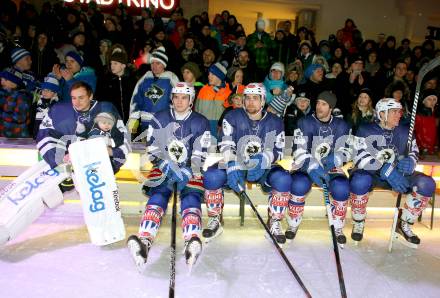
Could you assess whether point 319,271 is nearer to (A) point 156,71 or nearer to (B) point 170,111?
(B) point 170,111

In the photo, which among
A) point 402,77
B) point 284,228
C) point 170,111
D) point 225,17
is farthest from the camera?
point 225,17

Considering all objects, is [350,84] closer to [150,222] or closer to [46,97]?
[150,222]

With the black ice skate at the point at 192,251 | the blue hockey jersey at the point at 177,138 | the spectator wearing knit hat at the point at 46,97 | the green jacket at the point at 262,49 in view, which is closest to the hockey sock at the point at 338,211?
the blue hockey jersey at the point at 177,138

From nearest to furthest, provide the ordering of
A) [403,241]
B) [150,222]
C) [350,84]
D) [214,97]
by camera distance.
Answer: [150,222], [403,241], [214,97], [350,84]

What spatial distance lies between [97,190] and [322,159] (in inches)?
83.4

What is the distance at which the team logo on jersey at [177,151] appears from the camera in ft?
12.3

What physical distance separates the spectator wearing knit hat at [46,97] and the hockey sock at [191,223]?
2311 millimetres

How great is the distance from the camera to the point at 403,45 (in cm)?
827

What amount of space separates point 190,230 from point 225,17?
5965 mm

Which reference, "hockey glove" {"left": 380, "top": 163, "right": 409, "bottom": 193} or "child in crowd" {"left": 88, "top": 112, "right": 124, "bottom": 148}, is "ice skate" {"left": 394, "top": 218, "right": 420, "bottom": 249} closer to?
"hockey glove" {"left": 380, "top": 163, "right": 409, "bottom": 193}

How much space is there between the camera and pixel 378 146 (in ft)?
13.0

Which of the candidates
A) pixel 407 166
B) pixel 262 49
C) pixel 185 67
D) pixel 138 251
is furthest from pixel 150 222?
pixel 262 49

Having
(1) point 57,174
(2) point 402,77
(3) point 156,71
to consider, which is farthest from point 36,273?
(2) point 402,77

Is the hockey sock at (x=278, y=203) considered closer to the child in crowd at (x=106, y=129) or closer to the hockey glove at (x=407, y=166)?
the hockey glove at (x=407, y=166)
